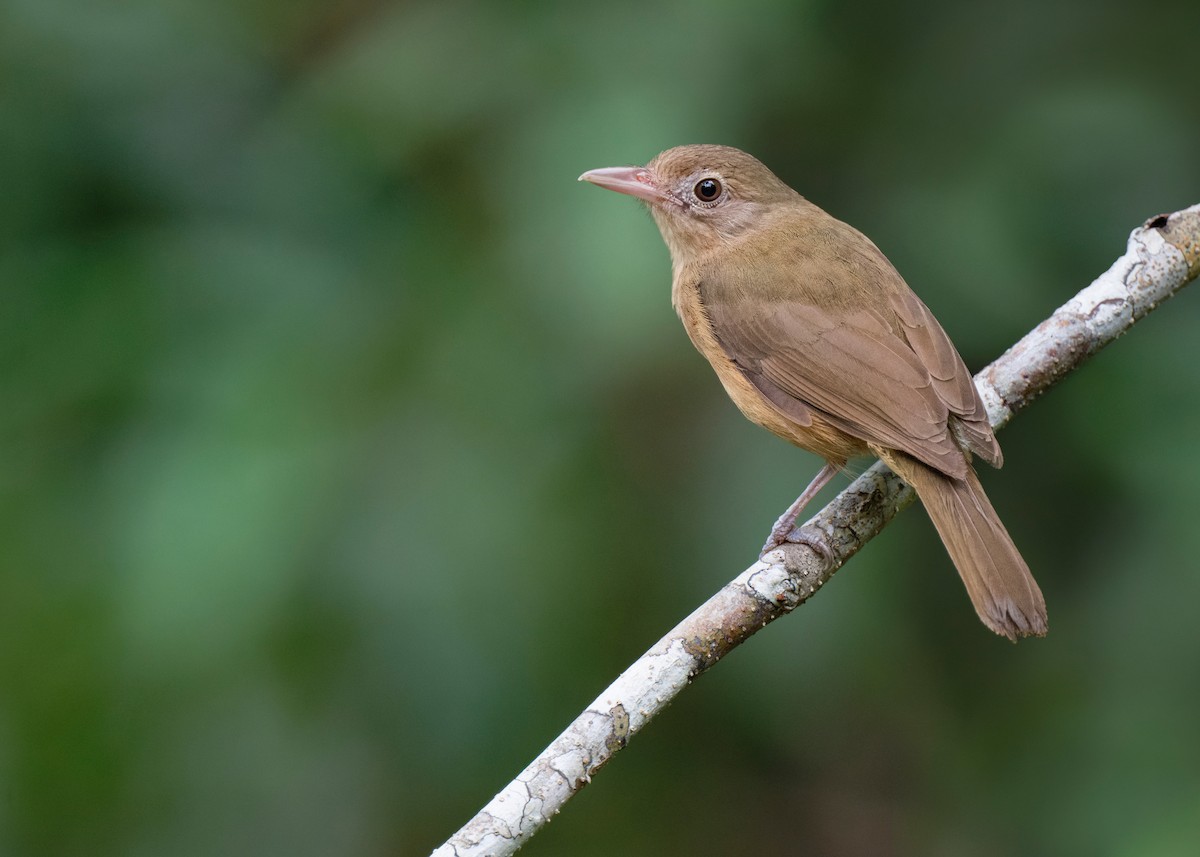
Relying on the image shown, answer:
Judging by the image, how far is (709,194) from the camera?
13.4 ft

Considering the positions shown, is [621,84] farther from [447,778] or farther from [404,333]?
[447,778]

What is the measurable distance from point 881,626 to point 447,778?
1.10 metres

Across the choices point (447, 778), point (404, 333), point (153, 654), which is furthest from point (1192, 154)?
point (153, 654)

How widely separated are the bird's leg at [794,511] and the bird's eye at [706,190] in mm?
1011

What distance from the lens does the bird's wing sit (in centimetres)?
317

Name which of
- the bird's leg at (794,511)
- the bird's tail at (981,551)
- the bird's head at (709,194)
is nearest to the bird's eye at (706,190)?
the bird's head at (709,194)

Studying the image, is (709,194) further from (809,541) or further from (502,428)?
(809,541)

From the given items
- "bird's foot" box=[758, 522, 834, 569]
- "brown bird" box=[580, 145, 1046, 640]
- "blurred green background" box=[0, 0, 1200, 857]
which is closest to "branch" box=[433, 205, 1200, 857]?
"bird's foot" box=[758, 522, 834, 569]

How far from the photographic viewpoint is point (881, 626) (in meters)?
3.37

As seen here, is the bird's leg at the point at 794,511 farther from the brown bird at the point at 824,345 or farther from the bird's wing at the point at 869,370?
the bird's wing at the point at 869,370

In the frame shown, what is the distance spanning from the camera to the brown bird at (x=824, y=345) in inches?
122

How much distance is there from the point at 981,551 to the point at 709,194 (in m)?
1.50

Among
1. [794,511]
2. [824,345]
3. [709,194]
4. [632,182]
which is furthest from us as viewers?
[709,194]

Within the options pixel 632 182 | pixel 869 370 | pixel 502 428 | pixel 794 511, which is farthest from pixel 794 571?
pixel 632 182
